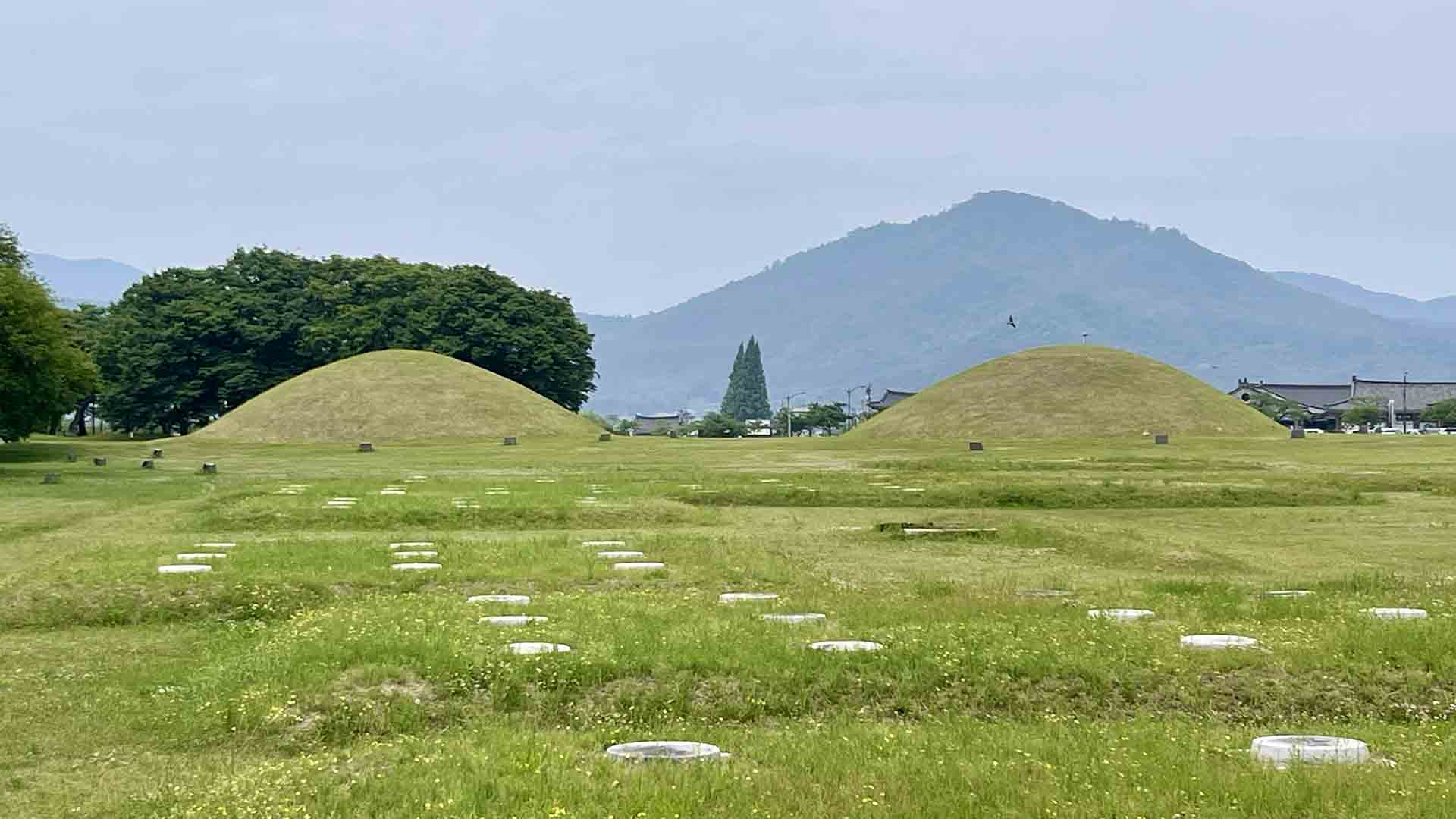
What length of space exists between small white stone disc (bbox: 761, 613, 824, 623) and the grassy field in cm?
18

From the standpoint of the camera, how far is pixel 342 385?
271ft

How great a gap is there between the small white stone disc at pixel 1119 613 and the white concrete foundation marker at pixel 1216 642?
3.39ft

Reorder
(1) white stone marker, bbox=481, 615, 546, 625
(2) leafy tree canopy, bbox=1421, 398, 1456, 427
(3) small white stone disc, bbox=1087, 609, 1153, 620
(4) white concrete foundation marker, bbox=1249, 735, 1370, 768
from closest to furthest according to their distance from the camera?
1. (4) white concrete foundation marker, bbox=1249, 735, 1370, 768
2. (1) white stone marker, bbox=481, 615, 546, 625
3. (3) small white stone disc, bbox=1087, 609, 1153, 620
4. (2) leafy tree canopy, bbox=1421, 398, 1456, 427

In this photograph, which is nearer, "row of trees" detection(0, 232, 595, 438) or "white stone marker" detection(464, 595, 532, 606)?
"white stone marker" detection(464, 595, 532, 606)

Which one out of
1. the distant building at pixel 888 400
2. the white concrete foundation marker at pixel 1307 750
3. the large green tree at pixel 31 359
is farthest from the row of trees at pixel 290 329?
the white concrete foundation marker at pixel 1307 750

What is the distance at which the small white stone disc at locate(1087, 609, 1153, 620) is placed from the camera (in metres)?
12.4

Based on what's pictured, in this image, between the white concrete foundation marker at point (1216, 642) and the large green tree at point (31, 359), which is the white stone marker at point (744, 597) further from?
the large green tree at point (31, 359)

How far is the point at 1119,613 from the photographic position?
12727mm

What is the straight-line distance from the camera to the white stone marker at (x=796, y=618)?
484 inches

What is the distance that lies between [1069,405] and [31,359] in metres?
58.1

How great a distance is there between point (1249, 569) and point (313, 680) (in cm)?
1341

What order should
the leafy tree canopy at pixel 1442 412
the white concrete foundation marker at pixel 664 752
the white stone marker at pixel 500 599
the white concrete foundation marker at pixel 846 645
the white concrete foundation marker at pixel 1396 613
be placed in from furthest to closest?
the leafy tree canopy at pixel 1442 412 → the white stone marker at pixel 500 599 → the white concrete foundation marker at pixel 1396 613 → the white concrete foundation marker at pixel 846 645 → the white concrete foundation marker at pixel 664 752

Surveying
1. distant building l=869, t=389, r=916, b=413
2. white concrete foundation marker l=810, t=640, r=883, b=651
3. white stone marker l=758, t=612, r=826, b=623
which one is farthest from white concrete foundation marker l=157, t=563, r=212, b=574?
distant building l=869, t=389, r=916, b=413

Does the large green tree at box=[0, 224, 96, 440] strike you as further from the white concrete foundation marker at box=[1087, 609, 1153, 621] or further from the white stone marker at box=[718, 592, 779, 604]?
the white concrete foundation marker at box=[1087, 609, 1153, 621]
